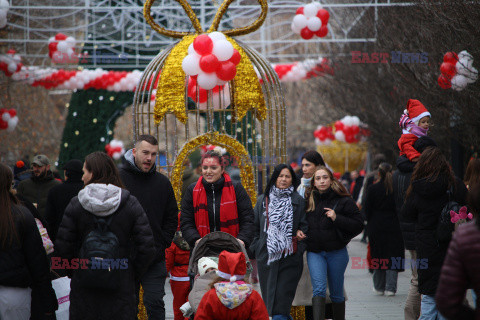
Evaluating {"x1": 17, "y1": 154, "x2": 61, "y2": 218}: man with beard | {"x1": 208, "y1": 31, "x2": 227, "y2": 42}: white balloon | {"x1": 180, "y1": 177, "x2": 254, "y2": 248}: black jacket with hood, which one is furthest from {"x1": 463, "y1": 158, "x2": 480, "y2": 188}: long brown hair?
{"x1": 17, "y1": 154, "x2": 61, "y2": 218}: man with beard

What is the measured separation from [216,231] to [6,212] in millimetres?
2045

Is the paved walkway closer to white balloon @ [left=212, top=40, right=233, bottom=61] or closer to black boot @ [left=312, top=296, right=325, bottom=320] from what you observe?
black boot @ [left=312, top=296, right=325, bottom=320]

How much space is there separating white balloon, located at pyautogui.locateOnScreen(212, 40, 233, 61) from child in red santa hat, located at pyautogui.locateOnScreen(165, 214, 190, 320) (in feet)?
6.52

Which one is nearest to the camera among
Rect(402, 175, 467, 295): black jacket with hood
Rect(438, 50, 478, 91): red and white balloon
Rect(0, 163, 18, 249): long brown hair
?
Rect(0, 163, 18, 249): long brown hair

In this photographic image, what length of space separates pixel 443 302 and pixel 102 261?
237cm

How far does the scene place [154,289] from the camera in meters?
6.00

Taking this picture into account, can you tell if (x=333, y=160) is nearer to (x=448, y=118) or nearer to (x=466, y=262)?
(x=448, y=118)

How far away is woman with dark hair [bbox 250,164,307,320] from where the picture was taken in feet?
22.0

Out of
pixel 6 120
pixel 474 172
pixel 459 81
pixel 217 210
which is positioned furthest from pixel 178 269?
pixel 6 120

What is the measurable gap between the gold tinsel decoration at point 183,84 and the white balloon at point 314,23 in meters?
4.94

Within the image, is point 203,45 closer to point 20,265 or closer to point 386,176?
point 386,176

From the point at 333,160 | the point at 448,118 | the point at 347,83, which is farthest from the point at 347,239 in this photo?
the point at 333,160

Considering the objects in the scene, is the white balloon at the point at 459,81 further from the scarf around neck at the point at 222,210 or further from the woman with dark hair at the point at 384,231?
the scarf around neck at the point at 222,210

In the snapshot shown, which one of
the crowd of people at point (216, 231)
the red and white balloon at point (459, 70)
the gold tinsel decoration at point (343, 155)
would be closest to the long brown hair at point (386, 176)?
the crowd of people at point (216, 231)
